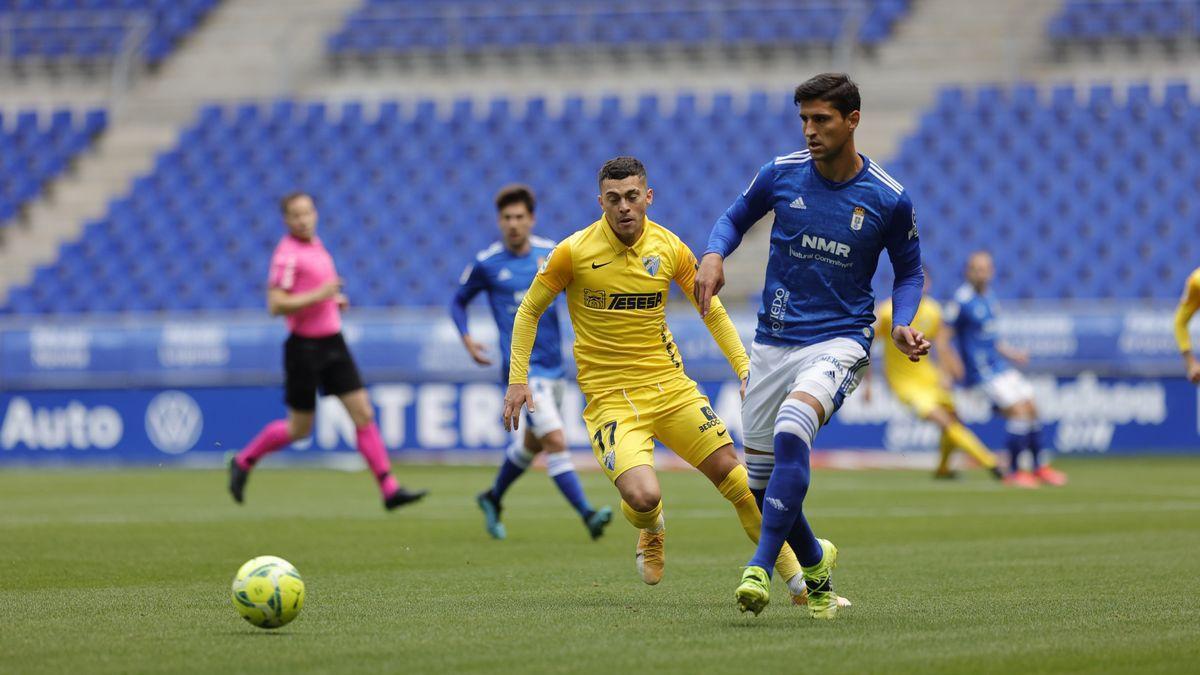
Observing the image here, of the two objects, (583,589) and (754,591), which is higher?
(754,591)

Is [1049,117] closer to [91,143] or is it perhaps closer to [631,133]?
[631,133]

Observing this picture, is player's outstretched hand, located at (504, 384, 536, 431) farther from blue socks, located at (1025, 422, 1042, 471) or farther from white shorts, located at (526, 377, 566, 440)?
blue socks, located at (1025, 422, 1042, 471)

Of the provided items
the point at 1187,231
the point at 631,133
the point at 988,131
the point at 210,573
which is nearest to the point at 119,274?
the point at 631,133

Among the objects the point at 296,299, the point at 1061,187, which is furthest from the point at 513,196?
the point at 1061,187

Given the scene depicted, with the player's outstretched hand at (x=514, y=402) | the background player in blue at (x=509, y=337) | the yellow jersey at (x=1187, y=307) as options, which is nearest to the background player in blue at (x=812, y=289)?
the player's outstretched hand at (x=514, y=402)

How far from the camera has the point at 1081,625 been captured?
6441mm

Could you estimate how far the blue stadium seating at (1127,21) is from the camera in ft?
83.1

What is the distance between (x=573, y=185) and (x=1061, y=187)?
7178 millimetres

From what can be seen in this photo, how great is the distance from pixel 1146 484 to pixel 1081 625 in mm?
10033

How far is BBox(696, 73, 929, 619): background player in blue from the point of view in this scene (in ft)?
22.2

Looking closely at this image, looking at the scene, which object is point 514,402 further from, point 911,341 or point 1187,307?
point 1187,307

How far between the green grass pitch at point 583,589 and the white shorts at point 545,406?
769 mm

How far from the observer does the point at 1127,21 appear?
25594mm

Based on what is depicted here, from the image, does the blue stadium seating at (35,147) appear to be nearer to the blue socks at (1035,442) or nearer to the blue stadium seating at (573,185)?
the blue stadium seating at (573,185)
